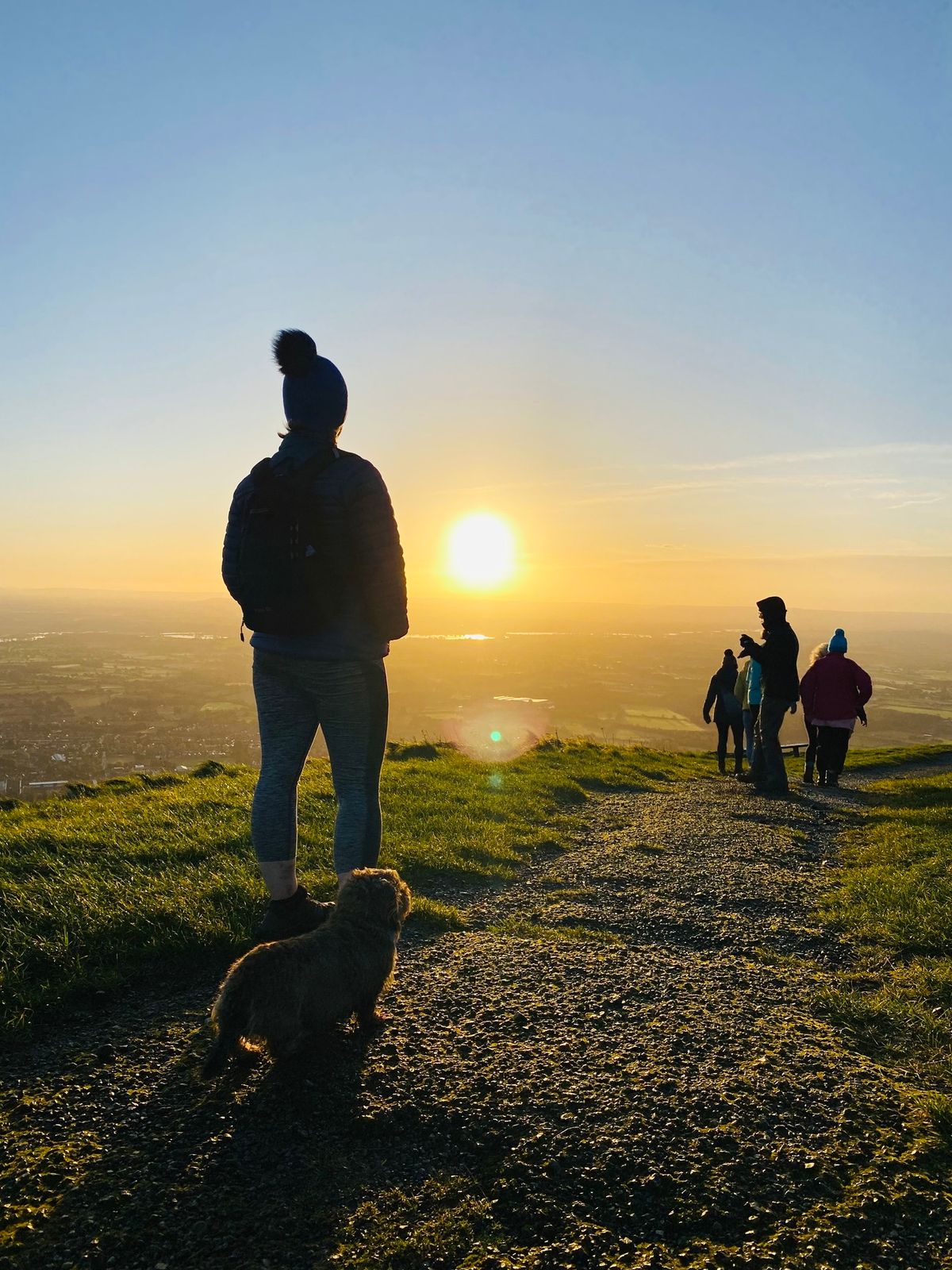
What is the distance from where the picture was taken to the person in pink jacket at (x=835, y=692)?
1269cm

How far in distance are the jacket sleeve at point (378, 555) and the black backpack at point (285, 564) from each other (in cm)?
18

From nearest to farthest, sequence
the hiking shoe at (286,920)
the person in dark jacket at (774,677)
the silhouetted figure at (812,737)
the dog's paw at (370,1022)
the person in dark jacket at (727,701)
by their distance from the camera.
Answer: the dog's paw at (370,1022) → the hiking shoe at (286,920) → the person in dark jacket at (774,677) → the silhouetted figure at (812,737) → the person in dark jacket at (727,701)

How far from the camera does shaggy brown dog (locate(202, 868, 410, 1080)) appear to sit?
2.87m

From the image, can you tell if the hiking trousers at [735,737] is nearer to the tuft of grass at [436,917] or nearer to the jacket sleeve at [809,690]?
the jacket sleeve at [809,690]

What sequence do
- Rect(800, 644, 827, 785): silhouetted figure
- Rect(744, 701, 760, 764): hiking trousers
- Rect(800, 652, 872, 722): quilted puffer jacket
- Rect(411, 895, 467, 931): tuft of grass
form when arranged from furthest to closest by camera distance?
Rect(744, 701, 760, 764): hiking trousers < Rect(800, 644, 827, 785): silhouetted figure < Rect(800, 652, 872, 722): quilted puffer jacket < Rect(411, 895, 467, 931): tuft of grass

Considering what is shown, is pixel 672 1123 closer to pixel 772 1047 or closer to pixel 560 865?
pixel 772 1047

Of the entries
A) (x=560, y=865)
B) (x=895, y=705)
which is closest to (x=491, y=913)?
(x=560, y=865)

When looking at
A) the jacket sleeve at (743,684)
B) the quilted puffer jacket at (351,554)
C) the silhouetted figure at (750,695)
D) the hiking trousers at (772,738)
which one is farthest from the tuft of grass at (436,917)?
the jacket sleeve at (743,684)

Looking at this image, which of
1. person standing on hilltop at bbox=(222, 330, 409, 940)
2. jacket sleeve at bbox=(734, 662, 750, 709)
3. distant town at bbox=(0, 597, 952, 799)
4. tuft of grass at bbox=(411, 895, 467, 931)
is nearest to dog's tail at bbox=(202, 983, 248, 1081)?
person standing on hilltop at bbox=(222, 330, 409, 940)

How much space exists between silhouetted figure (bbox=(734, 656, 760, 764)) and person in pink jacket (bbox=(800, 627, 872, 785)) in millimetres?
867

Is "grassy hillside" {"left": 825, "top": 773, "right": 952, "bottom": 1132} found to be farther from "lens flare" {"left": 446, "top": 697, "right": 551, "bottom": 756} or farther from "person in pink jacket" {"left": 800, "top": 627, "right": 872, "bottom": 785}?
"lens flare" {"left": 446, "top": 697, "right": 551, "bottom": 756}

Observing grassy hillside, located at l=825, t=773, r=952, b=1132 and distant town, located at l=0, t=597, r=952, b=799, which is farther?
distant town, located at l=0, t=597, r=952, b=799

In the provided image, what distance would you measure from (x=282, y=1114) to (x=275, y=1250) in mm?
665

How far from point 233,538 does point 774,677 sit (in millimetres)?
9723
